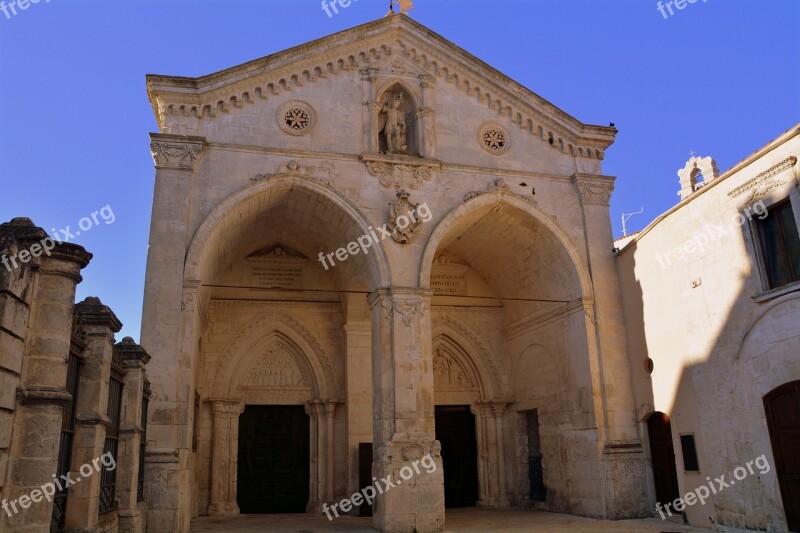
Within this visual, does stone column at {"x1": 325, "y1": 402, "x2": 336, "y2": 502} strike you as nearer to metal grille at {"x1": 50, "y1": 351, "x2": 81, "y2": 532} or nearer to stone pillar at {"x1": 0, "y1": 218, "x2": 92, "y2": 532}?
metal grille at {"x1": 50, "y1": 351, "x2": 81, "y2": 532}

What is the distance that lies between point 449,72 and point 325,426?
9.09 metres

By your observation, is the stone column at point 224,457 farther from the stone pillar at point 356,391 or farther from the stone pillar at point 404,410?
the stone pillar at point 404,410

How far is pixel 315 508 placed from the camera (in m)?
16.1

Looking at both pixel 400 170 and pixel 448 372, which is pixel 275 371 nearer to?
pixel 448 372

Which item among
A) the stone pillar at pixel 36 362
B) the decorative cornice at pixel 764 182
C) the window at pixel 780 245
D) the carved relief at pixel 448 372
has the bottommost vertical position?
the stone pillar at pixel 36 362

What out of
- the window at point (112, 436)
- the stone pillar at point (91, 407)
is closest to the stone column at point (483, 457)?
the window at point (112, 436)

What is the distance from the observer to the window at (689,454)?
39.5ft

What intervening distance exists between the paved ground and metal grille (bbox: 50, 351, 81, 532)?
20.8 ft

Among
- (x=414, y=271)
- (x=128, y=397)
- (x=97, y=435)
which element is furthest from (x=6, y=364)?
(x=414, y=271)

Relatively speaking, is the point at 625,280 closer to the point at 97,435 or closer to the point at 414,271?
the point at 414,271

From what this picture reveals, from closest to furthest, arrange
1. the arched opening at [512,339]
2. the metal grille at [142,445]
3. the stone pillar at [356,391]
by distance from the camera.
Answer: the metal grille at [142,445], the arched opening at [512,339], the stone pillar at [356,391]

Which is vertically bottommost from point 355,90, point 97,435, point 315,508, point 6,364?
point 315,508

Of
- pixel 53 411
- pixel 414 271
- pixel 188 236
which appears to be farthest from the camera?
pixel 414 271

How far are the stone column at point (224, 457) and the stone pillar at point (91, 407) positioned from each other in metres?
8.69
